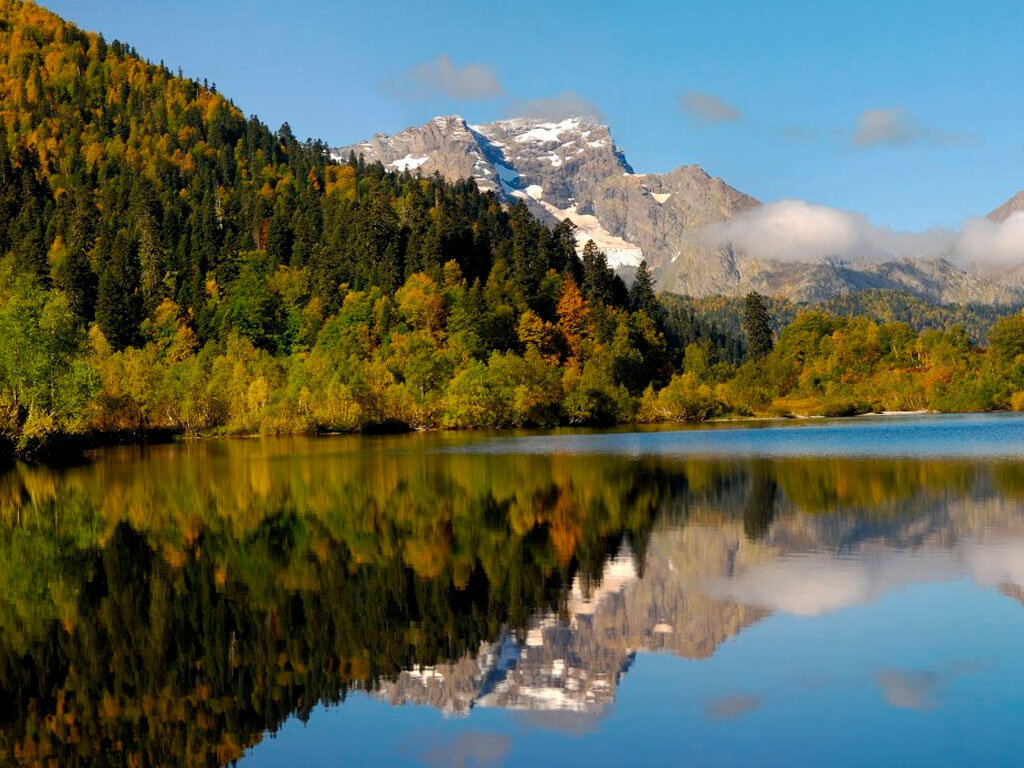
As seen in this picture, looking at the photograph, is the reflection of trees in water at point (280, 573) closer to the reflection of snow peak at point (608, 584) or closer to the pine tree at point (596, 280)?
the reflection of snow peak at point (608, 584)

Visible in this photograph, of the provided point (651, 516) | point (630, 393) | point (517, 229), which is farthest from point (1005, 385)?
point (651, 516)

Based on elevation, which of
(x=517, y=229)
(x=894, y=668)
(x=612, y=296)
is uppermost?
(x=517, y=229)

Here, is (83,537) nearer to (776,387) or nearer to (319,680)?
(319,680)

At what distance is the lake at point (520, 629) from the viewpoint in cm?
1661

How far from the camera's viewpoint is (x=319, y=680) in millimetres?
19578

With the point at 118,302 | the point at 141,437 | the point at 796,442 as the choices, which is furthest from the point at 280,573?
the point at 118,302

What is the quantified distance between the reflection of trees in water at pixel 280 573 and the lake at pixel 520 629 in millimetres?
102

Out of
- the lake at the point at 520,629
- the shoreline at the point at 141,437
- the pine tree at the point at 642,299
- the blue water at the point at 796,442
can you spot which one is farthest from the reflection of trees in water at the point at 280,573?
the pine tree at the point at 642,299

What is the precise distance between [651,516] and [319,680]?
22595 millimetres

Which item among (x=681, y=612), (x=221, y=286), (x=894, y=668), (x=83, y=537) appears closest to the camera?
(x=894, y=668)

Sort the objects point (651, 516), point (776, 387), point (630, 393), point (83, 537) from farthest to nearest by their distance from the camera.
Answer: point (776, 387) < point (630, 393) < point (651, 516) < point (83, 537)

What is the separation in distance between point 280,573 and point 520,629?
938cm

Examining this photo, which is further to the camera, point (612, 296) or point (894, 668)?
point (612, 296)

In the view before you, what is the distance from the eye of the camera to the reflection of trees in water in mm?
18312
